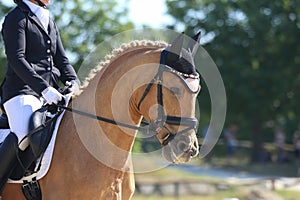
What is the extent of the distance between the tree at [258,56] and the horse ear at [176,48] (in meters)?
25.4

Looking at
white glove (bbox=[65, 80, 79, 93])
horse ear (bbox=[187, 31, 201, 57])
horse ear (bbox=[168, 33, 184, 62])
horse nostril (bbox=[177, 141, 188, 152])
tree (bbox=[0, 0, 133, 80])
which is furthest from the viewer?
tree (bbox=[0, 0, 133, 80])

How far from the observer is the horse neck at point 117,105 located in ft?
18.9

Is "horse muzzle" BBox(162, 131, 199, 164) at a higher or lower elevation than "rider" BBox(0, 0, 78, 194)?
lower

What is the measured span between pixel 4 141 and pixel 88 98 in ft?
2.87

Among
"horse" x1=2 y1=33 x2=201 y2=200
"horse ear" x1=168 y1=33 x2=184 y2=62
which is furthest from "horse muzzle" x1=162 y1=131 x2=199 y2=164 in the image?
"horse ear" x1=168 y1=33 x2=184 y2=62

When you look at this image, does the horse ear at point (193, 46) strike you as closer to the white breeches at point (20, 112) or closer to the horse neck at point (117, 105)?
the horse neck at point (117, 105)

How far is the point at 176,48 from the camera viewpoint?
552 centimetres

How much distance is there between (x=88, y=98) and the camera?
237 inches

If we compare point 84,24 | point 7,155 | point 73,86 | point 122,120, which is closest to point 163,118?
point 122,120

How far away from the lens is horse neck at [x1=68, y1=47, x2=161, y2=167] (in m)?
5.77

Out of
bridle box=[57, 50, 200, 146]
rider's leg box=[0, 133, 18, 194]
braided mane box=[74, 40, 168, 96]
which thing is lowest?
rider's leg box=[0, 133, 18, 194]

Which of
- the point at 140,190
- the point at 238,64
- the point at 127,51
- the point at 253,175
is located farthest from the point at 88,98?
the point at 238,64

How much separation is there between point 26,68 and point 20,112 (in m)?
0.42

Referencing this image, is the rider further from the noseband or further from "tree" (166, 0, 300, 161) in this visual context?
"tree" (166, 0, 300, 161)
